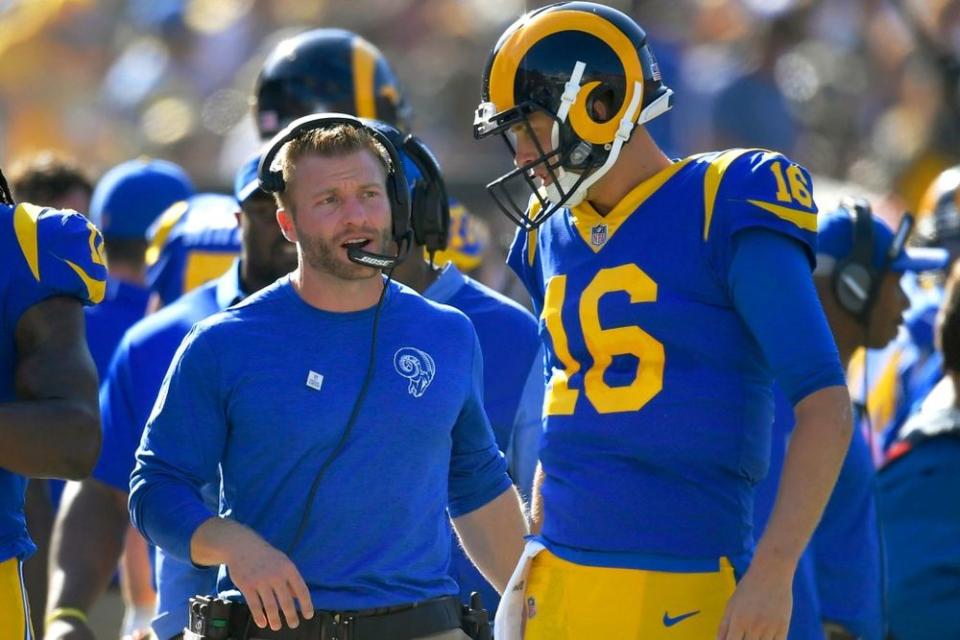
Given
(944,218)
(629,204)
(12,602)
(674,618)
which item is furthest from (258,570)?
(944,218)

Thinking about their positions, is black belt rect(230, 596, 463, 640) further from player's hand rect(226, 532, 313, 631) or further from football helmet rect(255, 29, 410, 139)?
football helmet rect(255, 29, 410, 139)

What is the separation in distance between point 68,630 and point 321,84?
2.13 meters

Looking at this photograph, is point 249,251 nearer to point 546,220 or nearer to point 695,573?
point 546,220

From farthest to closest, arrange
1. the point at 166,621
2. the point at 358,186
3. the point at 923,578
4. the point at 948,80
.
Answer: the point at 948,80, the point at 923,578, the point at 166,621, the point at 358,186

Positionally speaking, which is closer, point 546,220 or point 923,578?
point 546,220

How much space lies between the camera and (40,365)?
352cm

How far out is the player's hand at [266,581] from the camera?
3.42 m

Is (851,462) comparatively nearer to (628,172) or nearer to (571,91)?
(628,172)

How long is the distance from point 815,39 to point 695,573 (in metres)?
10.5

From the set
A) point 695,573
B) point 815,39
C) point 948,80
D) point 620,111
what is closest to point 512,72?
point 620,111

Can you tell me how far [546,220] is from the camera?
3.87 m

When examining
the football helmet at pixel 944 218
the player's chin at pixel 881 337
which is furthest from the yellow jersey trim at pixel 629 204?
the football helmet at pixel 944 218

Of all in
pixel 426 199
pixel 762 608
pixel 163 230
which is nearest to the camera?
pixel 762 608

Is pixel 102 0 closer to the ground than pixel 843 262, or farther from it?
farther from it
